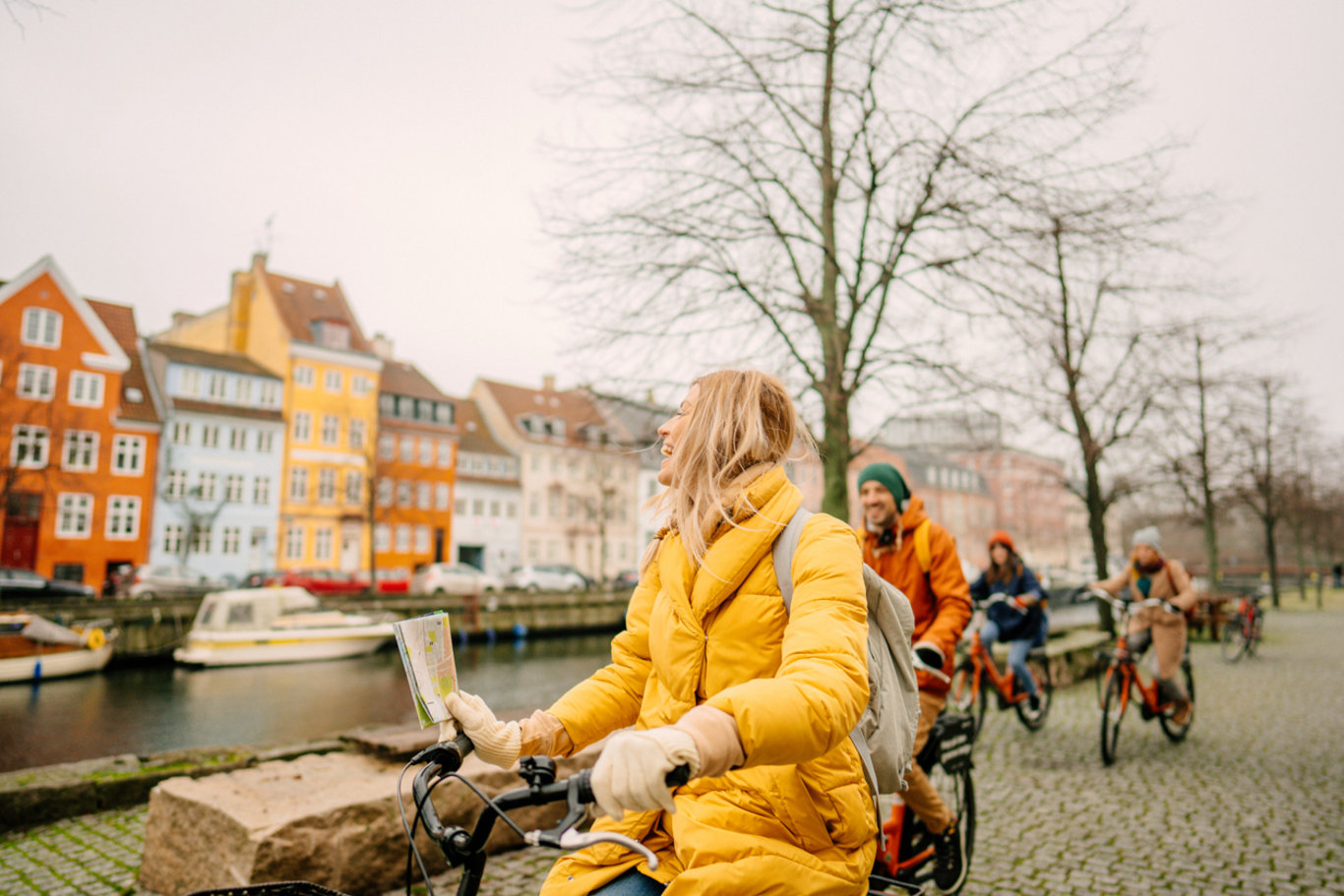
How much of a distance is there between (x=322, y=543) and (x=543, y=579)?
14.0 metres

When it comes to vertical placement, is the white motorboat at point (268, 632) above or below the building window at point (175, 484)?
below

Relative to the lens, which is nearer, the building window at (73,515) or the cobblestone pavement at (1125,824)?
the cobblestone pavement at (1125,824)

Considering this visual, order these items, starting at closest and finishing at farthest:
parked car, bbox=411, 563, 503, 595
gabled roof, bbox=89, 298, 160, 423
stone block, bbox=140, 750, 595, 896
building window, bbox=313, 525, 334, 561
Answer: stone block, bbox=140, 750, 595, 896 < parked car, bbox=411, 563, 503, 595 < gabled roof, bbox=89, 298, 160, 423 < building window, bbox=313, 525, 334, 561

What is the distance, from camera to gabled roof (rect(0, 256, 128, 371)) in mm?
37438

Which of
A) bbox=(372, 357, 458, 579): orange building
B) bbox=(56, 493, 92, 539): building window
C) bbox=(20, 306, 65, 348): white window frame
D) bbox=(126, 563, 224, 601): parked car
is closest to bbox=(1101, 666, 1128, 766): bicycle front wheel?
bbox=(126, 563, 224, 601): parked car

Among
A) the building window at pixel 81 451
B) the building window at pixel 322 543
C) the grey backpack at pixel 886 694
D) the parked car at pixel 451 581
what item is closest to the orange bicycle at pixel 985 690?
the grey backpack at pixel 886 694

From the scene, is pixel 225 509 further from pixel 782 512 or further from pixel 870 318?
pixel 782 512

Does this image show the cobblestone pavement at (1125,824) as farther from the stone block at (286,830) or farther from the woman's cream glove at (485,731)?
the woman's cream glove at (485,731)

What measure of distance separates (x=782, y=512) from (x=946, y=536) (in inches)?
120

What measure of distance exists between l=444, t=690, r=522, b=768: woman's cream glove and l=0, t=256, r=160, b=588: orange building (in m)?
39.2

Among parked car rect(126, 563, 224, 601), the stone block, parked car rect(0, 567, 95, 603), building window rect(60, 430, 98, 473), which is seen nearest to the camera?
the stone block

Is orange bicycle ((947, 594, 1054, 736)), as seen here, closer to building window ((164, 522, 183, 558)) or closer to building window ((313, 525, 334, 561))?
building window ((164, 522, 183, 558))

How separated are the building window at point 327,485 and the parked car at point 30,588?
15.9m

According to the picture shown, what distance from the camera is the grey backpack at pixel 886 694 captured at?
201 cm
